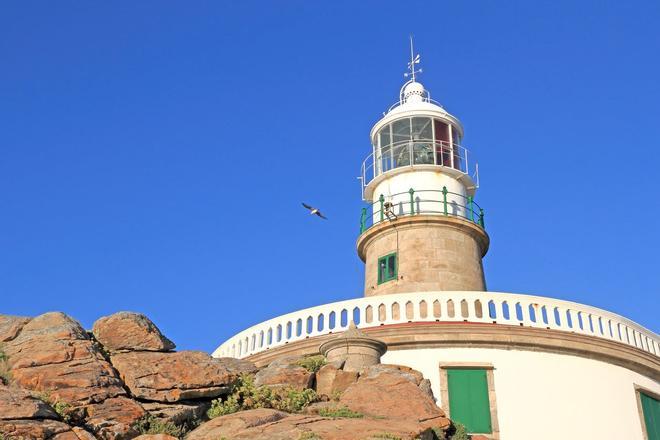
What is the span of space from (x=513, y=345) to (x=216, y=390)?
8.45 metres

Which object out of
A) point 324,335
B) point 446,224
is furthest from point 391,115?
point 324,335

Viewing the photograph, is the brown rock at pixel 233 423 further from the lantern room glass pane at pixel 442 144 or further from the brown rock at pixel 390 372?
the lantern room glass pane at pixel 442 144

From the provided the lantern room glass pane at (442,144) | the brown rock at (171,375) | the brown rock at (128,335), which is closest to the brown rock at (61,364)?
the brown rock at (171,375)

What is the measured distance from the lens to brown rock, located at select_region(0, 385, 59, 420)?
A: 1220cm

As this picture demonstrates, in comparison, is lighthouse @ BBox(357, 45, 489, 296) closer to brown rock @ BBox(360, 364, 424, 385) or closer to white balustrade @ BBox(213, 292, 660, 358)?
Answer: white balustrade @ BBox(213, 292, 660, 358)

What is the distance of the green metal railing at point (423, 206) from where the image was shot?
2775 cm

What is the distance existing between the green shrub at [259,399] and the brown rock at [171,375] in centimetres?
25

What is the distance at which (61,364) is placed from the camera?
14320mm

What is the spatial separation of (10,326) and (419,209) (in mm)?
15105

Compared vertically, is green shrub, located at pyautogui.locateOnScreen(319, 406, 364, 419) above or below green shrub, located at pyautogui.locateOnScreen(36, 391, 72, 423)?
above

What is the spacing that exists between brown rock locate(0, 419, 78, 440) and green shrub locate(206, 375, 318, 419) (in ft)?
9.81

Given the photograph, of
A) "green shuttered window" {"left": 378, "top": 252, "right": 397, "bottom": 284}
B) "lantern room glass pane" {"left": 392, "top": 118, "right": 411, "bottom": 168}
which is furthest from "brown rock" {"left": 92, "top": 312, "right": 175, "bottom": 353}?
"lantern room glass pane" {"left": 392, "top": 118, "right": 411, "bottom": 168}

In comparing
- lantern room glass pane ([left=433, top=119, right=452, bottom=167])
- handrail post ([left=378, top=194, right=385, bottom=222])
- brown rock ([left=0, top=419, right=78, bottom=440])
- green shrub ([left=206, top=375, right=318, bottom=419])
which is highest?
lantern room glass pane ([left=433, top=119, right=452, bottom=167])

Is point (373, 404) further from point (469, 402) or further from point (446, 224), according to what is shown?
point (446, 224)
